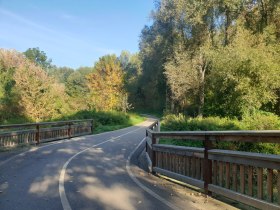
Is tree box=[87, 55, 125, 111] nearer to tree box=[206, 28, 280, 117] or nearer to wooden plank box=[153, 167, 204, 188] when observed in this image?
tree box=[206, 28, 280, 117]

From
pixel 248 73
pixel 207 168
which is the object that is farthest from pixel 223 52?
pixel 207 168

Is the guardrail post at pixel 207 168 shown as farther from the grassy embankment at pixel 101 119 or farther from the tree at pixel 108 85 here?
the tree at pixel 108 85

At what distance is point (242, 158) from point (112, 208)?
243 centimetres

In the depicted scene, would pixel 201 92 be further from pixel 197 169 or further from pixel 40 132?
pixel 197 169

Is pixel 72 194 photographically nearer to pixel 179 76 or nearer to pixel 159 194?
pixel 159 194

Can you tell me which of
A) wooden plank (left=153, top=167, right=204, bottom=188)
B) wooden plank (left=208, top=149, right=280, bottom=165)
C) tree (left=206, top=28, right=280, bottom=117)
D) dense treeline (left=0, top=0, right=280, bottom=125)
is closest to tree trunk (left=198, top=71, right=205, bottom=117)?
dense treeline (left=0, top=0, right=280, bottom=125)

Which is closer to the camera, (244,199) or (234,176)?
(244,199)

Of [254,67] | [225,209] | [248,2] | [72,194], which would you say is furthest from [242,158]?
[248,2]

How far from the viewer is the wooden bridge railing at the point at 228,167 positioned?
575 centimetres

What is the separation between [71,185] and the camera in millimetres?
9117

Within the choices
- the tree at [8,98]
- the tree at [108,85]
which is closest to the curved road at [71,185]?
the tree at [8,98]

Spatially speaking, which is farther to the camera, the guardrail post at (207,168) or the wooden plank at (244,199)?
the guardrail post at (207,168)

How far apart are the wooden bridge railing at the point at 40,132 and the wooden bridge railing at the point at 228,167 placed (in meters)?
9.88

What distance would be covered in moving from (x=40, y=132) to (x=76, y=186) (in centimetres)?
1242
